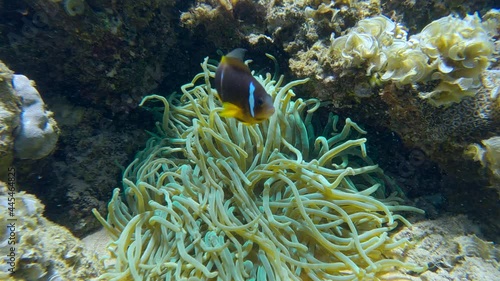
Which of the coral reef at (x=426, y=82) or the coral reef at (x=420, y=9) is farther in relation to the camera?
the coral reef at (x=420, y=9)

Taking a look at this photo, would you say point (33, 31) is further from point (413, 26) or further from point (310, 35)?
point (413, 26)

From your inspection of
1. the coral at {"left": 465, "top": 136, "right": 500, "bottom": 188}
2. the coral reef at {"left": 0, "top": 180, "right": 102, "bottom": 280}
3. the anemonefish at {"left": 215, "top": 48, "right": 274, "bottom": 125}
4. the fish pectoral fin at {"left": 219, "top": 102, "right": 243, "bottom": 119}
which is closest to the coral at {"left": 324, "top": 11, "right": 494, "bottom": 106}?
the coral at {"left": 465, "top": 136, "right": 500, "bottom": 188}

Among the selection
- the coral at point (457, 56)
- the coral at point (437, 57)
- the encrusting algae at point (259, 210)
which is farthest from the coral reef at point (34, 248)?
the coral at point (457, 56)

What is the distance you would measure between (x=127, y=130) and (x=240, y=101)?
1.90 meters

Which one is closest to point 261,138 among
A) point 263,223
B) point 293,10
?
point 263,223

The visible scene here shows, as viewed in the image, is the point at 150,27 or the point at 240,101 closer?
the point at 240,101

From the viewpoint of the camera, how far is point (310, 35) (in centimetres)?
284

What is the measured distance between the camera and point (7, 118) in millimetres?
2189

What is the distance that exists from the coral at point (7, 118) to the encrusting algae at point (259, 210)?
74 cm

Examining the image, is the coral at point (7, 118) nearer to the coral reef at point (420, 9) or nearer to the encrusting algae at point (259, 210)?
the encrusting algae at point (259, 210)

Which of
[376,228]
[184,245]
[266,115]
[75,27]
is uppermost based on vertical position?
[75,27]

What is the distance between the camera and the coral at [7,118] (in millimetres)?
2173

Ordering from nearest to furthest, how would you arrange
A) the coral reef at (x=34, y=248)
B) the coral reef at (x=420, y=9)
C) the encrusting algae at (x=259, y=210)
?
the coral reef at (x=34, y=248) < the encrusting algae at (x=259, y=210) < the coral reef at (x=420, y=9)

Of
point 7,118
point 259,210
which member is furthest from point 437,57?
point 7,118
